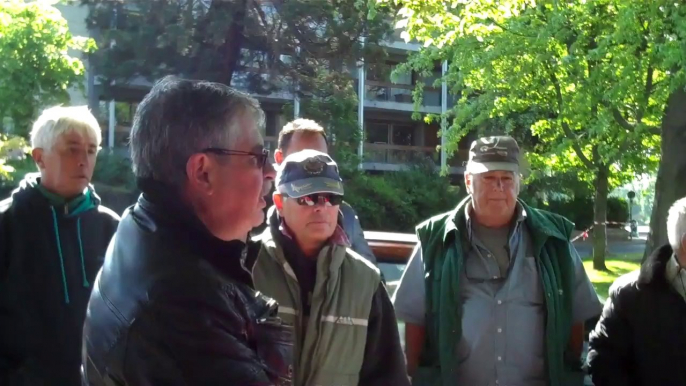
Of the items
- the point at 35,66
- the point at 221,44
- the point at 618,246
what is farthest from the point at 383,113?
the point at 35,66

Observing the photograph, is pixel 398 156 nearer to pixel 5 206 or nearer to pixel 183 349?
pixel 5 206

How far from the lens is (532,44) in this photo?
9430 mm

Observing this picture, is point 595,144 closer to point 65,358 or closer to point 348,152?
point 348,152

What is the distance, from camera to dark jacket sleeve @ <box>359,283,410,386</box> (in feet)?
7.68

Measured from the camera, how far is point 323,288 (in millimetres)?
2455

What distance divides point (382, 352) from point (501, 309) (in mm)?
829

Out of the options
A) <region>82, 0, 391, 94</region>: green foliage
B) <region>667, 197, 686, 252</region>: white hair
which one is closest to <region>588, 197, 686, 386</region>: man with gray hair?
<region>667, 197, 686, 252</region>: white hair

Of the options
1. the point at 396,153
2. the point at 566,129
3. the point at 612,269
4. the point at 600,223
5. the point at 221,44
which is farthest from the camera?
the point at 396,153

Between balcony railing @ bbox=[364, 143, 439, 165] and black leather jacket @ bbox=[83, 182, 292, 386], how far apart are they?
2678 centimetres

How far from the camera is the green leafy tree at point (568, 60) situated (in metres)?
7.61

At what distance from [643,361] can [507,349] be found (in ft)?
1.86

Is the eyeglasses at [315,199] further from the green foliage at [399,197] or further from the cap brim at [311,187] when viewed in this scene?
the green foliage at [399,197]

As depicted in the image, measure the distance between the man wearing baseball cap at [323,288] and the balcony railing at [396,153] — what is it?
25575 millimetres

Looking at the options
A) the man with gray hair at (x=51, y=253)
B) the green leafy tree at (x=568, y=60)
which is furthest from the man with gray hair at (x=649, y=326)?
the green leafy tree at (x=568, y=60)
